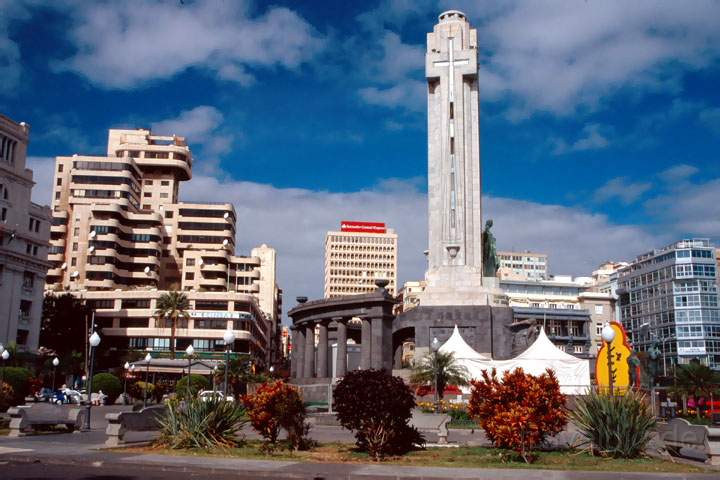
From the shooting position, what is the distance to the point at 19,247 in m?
72.0

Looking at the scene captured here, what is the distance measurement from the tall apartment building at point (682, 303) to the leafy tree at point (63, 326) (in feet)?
241

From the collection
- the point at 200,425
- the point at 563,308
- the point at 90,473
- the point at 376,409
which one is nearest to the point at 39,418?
the point at 200,425

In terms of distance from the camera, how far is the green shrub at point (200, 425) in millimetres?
18281

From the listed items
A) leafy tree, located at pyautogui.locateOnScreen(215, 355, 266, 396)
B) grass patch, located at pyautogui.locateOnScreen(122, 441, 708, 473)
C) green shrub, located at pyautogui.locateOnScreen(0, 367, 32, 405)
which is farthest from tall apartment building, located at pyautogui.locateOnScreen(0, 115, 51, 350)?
grass patch, located at pyautogui.locateOnScreen(122, 441, 708, 473)

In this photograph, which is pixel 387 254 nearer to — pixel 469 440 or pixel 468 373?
pixel 468 373

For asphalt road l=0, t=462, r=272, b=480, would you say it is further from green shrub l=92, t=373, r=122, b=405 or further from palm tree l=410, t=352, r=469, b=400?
green shrub l=92, t=373, r=122, b=405

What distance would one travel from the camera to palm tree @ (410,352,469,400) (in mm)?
34312

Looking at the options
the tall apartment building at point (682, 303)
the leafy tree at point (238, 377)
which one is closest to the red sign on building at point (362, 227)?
the tall apartment building at point (682, 303)

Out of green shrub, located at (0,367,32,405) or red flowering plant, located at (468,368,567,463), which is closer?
red flowering plant, located at (468,368,567,463)

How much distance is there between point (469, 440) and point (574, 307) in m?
93.4

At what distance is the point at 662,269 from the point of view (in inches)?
4129

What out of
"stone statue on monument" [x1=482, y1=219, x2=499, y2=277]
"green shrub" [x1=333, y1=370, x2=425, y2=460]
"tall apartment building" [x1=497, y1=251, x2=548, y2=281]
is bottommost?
"green shrub" [x1=333, y1=370, x2=425, y2=460]

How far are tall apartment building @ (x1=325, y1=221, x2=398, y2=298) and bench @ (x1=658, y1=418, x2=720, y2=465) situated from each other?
6150 inches

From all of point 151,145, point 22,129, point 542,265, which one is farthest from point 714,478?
point 542,265
